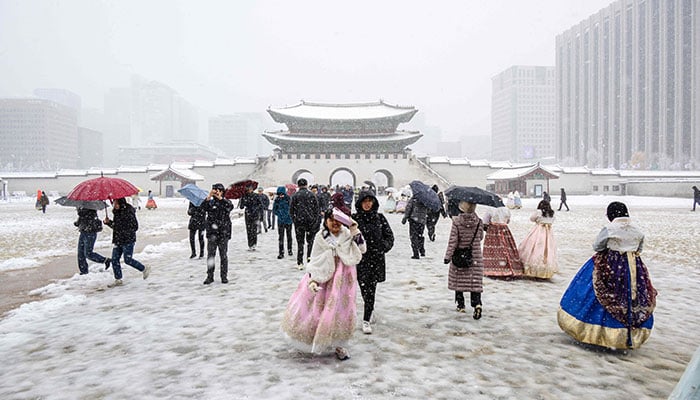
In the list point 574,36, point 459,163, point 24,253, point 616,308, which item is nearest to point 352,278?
point 616,308

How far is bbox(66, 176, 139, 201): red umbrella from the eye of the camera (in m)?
5.55

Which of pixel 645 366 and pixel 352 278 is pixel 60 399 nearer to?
pixel 352 278

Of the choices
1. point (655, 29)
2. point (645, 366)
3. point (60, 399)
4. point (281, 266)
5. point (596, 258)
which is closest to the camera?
point (60, 399)

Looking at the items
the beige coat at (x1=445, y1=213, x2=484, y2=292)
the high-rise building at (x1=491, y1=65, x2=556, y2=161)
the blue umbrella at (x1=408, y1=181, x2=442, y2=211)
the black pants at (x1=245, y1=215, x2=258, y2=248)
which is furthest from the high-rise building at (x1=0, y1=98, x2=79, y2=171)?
the high-rise building at (x1=491, y1=65, x2=556, y2=161)

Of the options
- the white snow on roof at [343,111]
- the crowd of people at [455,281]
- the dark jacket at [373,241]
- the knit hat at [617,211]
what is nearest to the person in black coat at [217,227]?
the crowd of people at [455,281]

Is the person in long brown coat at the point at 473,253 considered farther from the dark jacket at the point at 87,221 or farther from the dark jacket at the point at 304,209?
the dark jacket at the point at 87,221

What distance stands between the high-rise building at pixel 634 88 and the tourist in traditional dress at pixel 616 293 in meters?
77.2

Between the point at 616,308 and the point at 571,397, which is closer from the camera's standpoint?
the point at 571,397

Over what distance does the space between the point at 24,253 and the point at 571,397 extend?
36.8 ft

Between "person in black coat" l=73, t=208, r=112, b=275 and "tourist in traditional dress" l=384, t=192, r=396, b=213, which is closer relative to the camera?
"person in black coat" l=73, t=208, r=112, b=275

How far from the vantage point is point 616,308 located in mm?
3527

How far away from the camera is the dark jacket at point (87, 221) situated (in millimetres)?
6324

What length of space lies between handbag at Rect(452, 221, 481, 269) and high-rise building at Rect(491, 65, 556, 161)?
121 m

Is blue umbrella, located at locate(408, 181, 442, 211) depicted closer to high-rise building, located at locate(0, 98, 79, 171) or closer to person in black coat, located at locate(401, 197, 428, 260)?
person in black coat, located at locate(401, 197, 428, 260)
